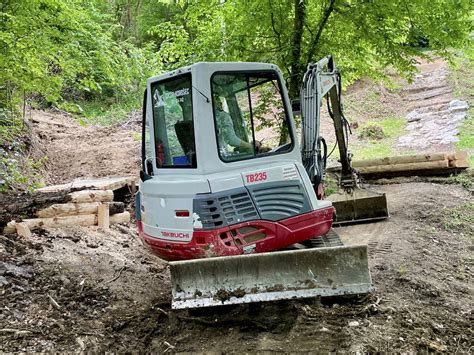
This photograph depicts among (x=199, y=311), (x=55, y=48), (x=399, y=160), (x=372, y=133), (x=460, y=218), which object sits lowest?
(x=199, y=311)

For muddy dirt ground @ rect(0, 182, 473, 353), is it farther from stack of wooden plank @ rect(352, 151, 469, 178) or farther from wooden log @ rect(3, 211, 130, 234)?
stack of wooden plank @ rect(352, 151, 469, 178)

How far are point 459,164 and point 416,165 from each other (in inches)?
37.3

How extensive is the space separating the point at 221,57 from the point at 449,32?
3.86m

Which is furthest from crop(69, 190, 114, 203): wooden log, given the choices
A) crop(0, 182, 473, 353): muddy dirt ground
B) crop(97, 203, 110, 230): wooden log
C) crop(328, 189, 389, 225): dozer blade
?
crop(328, 189, 389, 225): dozer blade

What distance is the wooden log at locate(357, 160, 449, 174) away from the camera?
11.0m

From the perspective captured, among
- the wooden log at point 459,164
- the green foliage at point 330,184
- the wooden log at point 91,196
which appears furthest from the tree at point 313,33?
the wooden log at point 459,164

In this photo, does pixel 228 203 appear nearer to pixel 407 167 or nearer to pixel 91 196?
pixel 91 196

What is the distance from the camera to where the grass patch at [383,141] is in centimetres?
1468

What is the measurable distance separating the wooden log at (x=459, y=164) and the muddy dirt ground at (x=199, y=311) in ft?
14.9

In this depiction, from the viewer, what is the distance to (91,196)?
7.73 metres

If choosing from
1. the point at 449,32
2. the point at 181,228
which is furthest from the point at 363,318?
the point at 449,32

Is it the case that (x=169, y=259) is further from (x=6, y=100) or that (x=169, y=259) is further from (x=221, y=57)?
(x=6, y=100)

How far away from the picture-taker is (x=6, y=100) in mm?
8203

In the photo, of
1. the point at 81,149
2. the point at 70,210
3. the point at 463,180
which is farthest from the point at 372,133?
the point at 70,210
